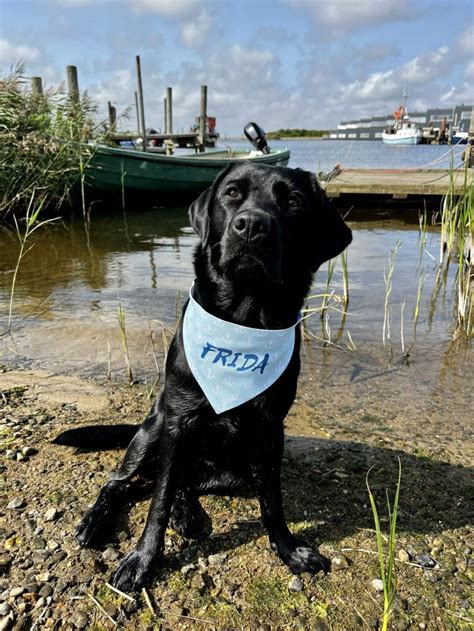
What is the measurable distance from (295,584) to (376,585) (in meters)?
0.32

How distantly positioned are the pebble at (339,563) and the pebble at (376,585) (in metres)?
0.14

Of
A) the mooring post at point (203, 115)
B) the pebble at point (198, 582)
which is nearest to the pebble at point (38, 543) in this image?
the pebble at point (198, 582)

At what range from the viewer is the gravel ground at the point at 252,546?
6.04 ft

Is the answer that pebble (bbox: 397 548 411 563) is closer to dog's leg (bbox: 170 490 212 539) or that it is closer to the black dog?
the black dog

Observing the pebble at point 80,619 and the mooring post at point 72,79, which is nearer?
the pebble at point 80,619

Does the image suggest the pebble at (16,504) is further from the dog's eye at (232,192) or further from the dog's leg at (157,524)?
the dog's eye at (232,192)

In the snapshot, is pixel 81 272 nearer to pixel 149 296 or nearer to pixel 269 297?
pixel 149 296

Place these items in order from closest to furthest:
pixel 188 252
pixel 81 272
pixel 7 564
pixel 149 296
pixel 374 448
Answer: pixel 7 564 → pixel 374 448 → pixel 149 296 → pixel 81 272 → pixel 188 252

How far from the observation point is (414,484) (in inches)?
106

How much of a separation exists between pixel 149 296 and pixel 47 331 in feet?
5.74

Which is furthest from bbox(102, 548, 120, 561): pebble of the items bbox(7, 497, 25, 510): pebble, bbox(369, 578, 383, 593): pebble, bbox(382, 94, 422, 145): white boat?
bbox(382, 94, 422, 145): white boat

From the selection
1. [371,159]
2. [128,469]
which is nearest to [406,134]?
[371,159]

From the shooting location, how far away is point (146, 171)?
14.6m

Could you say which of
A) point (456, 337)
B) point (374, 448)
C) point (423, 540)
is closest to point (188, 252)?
point (456, 337)
